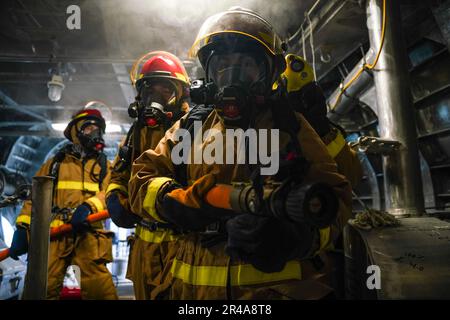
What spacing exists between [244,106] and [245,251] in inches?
26.2

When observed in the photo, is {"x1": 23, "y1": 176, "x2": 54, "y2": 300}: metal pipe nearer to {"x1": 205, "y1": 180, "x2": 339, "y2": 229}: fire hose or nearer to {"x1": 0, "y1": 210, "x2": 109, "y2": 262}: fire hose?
{"x1": 205, "y1": 180, "x2": 339, "y2": 229}: fire hose

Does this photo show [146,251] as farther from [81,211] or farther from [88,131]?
[88,131]

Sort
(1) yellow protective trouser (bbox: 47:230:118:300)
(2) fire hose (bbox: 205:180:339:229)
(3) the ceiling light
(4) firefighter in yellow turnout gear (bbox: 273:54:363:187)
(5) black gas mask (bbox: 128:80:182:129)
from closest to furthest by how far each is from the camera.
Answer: (2) fire hose (bbox: 205:180:339:229)
(4) firefighter in yellow turnout gear (bbox: 273:54:363:187)
(5) black gas mask (bbox: 128:80:182:129)
(1) yellow protective trouser (bbox: 47:230:118:300)
(3) the ceiling light

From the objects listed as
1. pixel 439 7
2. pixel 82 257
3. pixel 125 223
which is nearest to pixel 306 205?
pixel 125 223

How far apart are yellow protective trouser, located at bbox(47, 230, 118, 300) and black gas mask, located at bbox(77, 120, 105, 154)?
3.64 feet

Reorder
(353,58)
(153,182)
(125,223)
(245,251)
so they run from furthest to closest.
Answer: (353,58) → (125,223) → (153,182) → (245,251)

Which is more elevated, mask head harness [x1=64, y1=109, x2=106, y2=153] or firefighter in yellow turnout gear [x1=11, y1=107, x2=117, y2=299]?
mask head harness [x1=64, y1=109, x2=106, y2=153]

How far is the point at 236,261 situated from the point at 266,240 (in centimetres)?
28

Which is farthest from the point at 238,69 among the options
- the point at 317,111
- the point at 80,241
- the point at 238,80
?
the point at 80,241

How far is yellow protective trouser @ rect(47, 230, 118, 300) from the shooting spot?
3266 mm

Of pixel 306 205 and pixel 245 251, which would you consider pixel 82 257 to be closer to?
pixel 245 251

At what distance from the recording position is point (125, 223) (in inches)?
99.7

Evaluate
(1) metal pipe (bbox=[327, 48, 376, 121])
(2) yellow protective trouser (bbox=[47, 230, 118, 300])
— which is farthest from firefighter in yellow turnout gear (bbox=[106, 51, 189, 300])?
(1) metal pipe (bbox=[327, 48, 376, 121])

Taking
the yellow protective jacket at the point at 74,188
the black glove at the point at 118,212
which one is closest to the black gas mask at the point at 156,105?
the black glove at the point at 118,212
